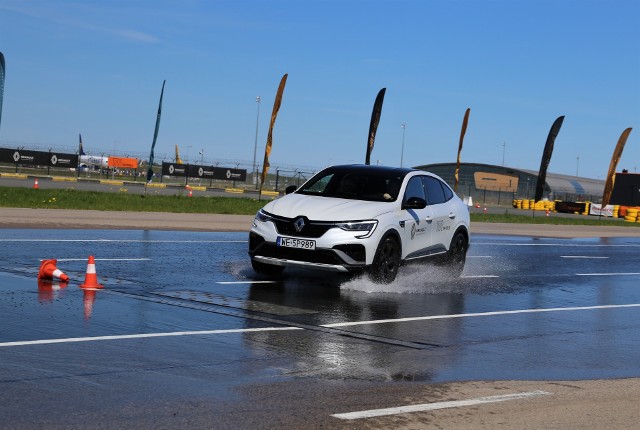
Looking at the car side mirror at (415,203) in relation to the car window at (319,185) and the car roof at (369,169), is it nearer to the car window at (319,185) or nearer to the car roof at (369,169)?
the car roof at (369,169)

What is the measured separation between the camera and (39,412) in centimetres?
573

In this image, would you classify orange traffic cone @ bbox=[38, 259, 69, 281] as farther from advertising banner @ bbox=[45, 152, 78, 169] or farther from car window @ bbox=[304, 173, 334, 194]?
advertising banner @ bbox=[45, 152, 78, 169]

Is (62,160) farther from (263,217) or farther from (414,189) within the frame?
(263,217)

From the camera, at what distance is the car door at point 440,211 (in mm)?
14836

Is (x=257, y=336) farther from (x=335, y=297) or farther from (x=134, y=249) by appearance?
(x=134, y=249)

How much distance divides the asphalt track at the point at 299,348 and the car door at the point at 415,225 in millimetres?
527

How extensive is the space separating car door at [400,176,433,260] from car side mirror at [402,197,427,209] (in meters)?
0.02

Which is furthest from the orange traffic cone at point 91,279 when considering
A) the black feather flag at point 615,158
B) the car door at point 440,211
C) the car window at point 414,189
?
the black feather flag at point 615,158

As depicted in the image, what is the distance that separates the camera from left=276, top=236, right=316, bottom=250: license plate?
12.6 metres

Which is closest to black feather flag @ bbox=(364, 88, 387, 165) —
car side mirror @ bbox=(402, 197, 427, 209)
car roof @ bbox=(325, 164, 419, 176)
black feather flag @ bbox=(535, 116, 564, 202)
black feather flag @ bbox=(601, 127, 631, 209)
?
black feather flag @ bbox=(535, 116, 564, 202)

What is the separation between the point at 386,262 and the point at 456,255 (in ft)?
8.63

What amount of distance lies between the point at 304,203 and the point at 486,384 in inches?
246

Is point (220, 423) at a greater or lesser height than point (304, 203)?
lesser

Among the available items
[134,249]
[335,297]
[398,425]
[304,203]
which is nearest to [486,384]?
[398,425]
